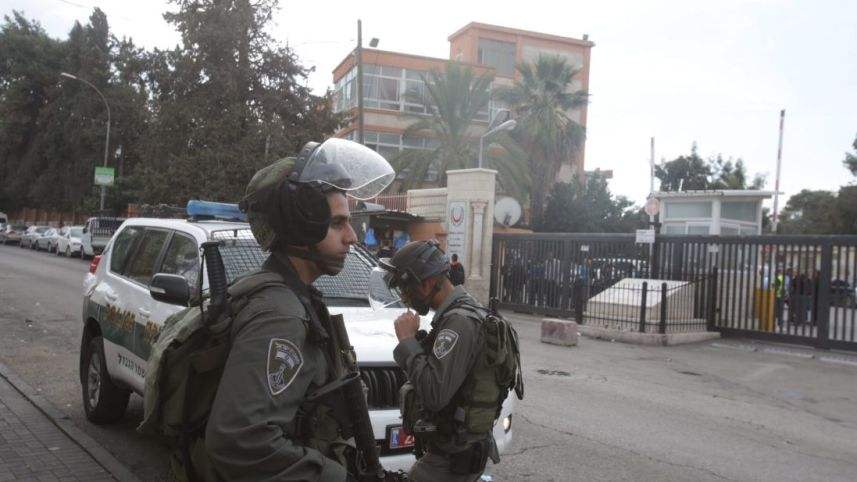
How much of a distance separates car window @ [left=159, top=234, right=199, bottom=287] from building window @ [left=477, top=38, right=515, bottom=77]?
144ft

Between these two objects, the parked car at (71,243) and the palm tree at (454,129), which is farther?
the parked car at (71,243)

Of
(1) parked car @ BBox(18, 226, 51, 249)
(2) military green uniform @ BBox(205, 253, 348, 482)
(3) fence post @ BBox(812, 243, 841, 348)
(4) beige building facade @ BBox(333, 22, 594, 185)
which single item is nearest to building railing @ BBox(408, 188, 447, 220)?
(3) fence post @ BBox(812, 243, 841, 348)

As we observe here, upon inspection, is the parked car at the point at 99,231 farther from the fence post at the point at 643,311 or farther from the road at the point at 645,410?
the fence post at the point at 643,311

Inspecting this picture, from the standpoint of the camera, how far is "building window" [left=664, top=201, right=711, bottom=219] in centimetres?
2656

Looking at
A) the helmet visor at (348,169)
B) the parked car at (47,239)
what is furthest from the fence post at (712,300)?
the parked car at (47,239)

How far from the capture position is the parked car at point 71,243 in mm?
34781

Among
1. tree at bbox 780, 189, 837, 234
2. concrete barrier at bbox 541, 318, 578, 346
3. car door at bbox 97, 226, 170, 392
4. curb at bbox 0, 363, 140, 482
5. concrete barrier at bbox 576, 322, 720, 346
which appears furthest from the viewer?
tree at bbox 780, 189, 837, 234

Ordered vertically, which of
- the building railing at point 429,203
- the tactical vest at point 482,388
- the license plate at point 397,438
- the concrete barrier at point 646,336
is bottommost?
the concrete barrier at point 646,336

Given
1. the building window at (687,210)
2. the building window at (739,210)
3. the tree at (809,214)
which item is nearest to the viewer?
the building window at (739,210)

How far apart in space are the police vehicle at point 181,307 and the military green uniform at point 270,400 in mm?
2007

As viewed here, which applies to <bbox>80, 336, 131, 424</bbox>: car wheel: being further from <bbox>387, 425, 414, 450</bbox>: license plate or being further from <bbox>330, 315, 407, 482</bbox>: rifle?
<bbox>330, 315, 407, 482</bbox>: rifle

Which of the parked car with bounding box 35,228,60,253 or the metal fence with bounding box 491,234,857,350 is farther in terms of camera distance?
the parked car with bounding box 35,228,60,253

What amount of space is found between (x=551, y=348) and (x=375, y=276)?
7934 millimetres

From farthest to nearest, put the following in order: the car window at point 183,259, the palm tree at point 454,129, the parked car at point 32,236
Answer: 1. the parked car at point 32,236
2. the palm tree at point 454,129
3. the car window at point 183,259
